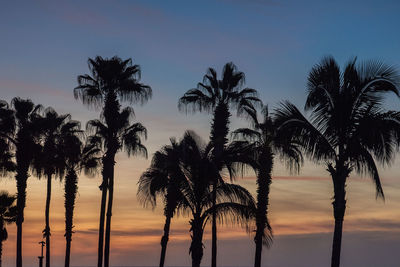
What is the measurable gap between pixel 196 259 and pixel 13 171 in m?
26.8

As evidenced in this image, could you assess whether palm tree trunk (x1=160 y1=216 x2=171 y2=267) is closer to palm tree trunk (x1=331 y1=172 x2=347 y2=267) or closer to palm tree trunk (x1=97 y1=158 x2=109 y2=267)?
palm tree trunk (x1=97 y1=158 x2=109 y2=267)

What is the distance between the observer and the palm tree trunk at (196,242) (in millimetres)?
38281

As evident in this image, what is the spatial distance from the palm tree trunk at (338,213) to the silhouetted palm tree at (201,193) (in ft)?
30.9

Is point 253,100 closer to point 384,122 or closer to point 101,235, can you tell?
point 101,235

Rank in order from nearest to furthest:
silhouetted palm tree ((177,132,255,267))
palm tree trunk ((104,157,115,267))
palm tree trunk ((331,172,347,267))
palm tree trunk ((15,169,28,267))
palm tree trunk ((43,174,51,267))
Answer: palm tree trunk ((331,172,347,267)) < silhouetted palm tree ((177,132,255,267)) < palm tree trunk ((104,157,115,267)) < palm tree trunk ((15,169,28,267)) < palm tree trunk ((43,174,51,267))

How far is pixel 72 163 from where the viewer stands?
63094 millimetres

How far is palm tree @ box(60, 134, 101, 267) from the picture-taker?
6178 cm

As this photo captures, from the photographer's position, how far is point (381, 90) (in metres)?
28.7

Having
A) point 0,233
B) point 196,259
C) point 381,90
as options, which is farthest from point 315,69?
point 0,233

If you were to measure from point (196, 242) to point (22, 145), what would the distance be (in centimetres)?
2462

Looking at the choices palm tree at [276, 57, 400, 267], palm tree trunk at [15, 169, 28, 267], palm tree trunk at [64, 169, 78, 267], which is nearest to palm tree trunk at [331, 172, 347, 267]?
palm tree at [276, 57, 400, 267]

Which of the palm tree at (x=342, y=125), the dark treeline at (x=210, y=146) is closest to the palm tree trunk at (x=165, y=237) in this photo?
the dark treeline at (x=210, y=146)

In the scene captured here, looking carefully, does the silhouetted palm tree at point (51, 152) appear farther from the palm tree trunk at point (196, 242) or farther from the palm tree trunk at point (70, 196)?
the palm tree trunk at point (196, 242)

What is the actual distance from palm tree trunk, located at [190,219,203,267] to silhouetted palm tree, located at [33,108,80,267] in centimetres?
2531
